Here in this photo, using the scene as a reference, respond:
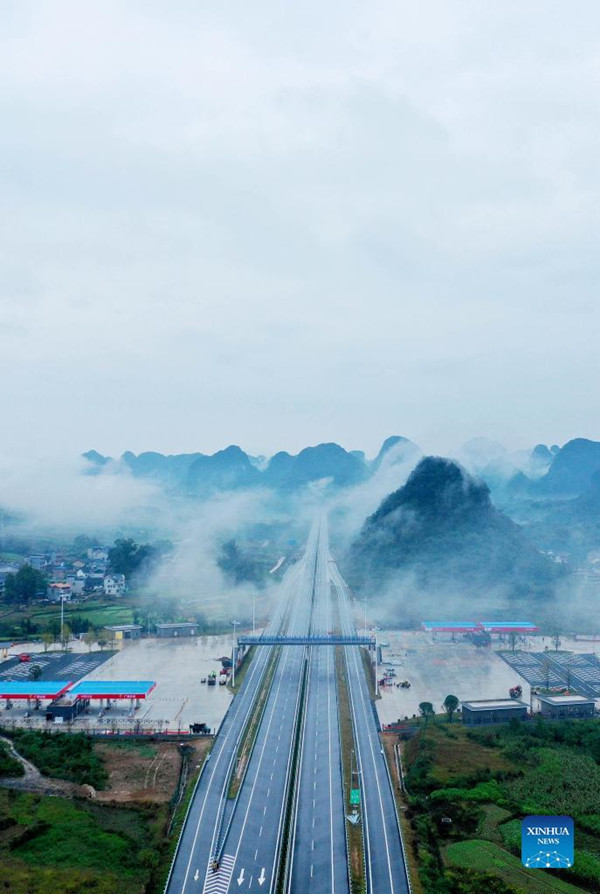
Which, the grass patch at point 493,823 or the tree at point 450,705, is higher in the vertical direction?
the tree at point 450,705

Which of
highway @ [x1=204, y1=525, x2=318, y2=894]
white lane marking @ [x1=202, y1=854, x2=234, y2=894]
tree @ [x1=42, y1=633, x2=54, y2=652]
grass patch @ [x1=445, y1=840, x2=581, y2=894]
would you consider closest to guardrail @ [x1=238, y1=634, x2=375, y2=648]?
highway @ [x1=204, y1=525, x2=318, y2=894]

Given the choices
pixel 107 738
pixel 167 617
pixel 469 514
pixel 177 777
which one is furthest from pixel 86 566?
pixel 177 777

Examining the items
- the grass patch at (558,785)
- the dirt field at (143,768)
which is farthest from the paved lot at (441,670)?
the dirt field at (143,768)

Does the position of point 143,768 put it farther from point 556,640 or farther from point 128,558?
point 128,558

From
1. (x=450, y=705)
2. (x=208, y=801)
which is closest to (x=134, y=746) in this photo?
(x=208, y=801)

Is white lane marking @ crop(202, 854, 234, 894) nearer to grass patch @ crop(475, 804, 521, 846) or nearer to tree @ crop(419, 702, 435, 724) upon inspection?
grass patch @ crop(475, 804, 521, 846)

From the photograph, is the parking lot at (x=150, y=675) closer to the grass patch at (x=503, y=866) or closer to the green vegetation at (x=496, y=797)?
the green vegetation at (x=496, y=797)
